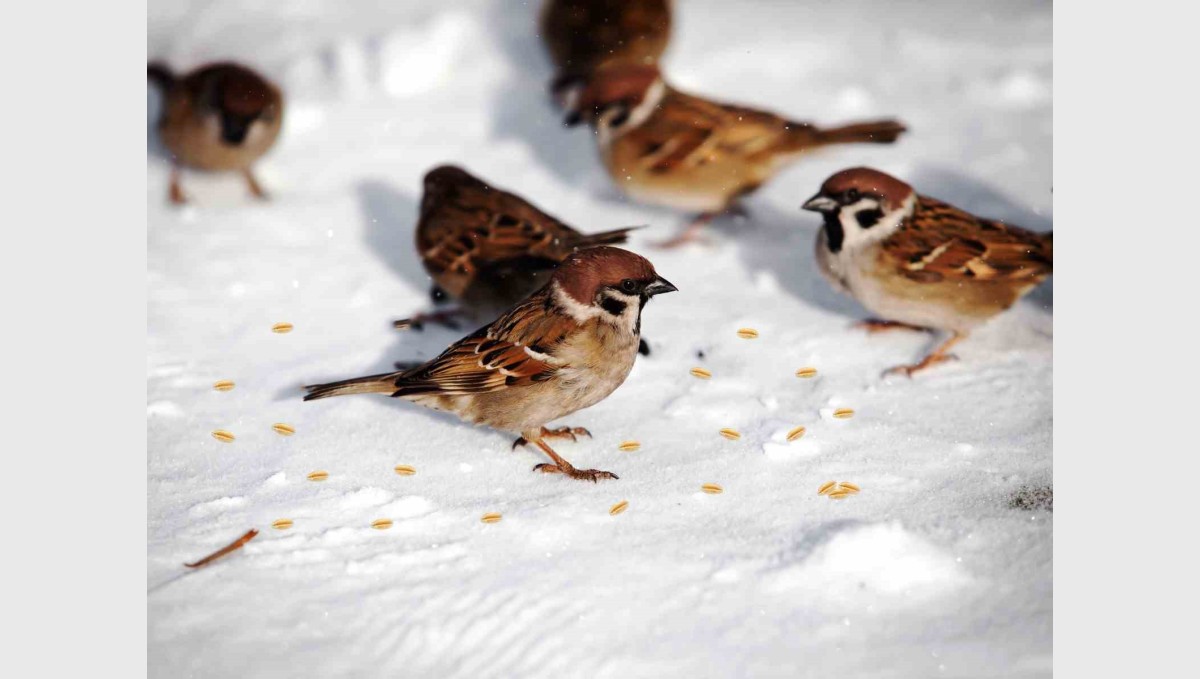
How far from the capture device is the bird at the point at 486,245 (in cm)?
403

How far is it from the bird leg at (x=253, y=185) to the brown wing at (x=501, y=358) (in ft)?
7.13

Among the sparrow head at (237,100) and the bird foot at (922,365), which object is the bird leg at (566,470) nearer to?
the bird foot at (922,365)

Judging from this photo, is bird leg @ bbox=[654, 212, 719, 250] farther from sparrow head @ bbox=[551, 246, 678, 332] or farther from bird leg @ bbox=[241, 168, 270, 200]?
bird leg @ bbox=[241, 168, 270, 200]

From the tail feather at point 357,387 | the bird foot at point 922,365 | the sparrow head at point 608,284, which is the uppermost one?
the sparrow head at point 608,284

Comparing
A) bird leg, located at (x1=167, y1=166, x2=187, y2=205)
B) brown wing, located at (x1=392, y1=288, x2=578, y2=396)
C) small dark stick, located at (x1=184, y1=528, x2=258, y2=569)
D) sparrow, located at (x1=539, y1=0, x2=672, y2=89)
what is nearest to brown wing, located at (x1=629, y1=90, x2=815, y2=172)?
sparrow, located at (x1=539, y1=0, x2=672, y2=89)

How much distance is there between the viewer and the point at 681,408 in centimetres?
Answer: 372

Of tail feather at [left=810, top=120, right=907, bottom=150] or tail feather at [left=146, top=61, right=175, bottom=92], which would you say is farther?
tail feather at [left=146, top=61, right=175, bottom=92]

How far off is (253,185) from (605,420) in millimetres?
2455

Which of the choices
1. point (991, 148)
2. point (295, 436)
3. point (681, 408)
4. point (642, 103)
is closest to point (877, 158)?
point (991, 148)

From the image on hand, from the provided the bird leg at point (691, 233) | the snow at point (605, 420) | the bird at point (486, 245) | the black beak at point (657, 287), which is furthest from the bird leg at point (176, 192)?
the black beak at point (657, 287)

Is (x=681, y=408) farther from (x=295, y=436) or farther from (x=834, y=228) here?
(x=295, y=436)

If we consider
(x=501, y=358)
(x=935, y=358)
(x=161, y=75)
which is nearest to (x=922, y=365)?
(x=935, y=358)

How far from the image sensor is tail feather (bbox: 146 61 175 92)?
18.3ft

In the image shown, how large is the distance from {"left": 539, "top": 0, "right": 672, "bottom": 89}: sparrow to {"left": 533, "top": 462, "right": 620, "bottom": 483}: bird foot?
105 inches
